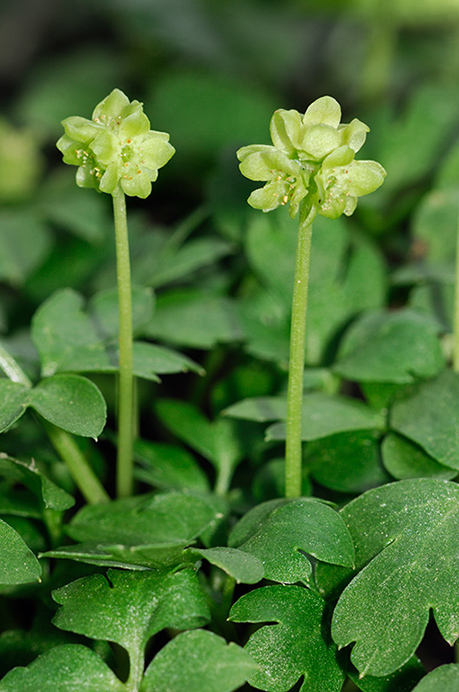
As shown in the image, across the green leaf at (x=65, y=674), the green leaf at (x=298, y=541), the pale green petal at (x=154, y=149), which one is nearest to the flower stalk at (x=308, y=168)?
the pale green petal at (x=154, y=149)

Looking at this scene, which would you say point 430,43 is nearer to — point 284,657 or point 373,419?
point 373,419

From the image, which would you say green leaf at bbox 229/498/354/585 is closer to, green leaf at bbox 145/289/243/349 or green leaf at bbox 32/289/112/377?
green leaf at bbox 32/289/112/377

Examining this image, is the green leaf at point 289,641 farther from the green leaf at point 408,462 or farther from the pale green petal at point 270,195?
the pale green petal at point 270,195

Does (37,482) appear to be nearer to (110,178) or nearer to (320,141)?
(110,178)

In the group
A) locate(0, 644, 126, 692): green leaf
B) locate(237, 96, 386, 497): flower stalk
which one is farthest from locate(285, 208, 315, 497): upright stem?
locate(0, 644, 126, 692): green leaf

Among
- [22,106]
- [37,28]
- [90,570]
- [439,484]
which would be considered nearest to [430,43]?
[22,106]

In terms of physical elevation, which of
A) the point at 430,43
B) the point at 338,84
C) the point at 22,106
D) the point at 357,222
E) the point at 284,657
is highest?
the point at 430,43
